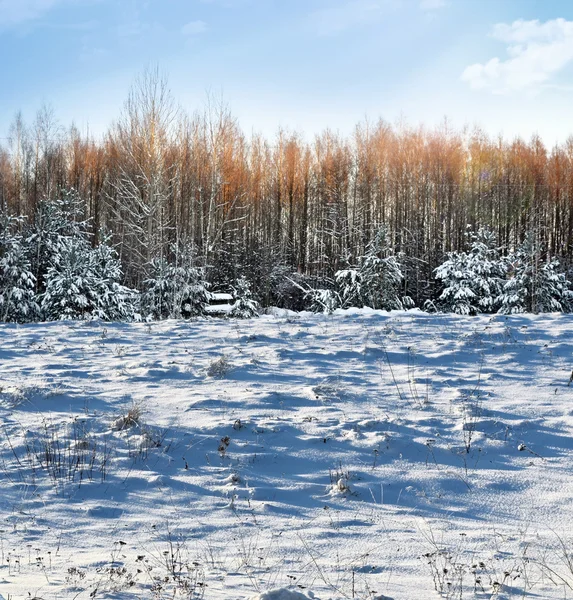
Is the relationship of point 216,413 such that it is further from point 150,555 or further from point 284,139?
point 284,139

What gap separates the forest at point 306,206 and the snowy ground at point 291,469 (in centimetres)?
1170

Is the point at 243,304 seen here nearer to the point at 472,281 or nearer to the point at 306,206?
the point at 472,281

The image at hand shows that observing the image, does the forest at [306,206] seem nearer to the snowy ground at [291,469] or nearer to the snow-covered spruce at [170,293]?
the snow-covered spruce at [170,293]

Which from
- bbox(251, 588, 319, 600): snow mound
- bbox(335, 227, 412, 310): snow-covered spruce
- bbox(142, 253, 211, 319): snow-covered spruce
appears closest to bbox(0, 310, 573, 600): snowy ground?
bbox(251, 588, 319, 600): snow mound

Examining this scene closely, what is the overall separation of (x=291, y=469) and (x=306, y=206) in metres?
33.0

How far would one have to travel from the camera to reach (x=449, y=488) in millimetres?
A: 4414

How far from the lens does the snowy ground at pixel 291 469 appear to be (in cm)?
313

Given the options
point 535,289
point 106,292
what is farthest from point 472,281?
point 106,292

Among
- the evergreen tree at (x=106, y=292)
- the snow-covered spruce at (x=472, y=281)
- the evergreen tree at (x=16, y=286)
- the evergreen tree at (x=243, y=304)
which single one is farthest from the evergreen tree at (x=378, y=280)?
the evergreen tree at (x=16, y=286)

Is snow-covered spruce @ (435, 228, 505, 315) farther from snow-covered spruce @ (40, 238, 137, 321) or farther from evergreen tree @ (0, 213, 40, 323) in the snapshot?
evergreen tree @ (0, 213, 40, 323)

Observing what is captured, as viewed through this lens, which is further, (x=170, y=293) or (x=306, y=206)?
(x=306, y=206)

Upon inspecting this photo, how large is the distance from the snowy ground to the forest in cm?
1170

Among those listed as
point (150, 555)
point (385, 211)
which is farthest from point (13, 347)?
point (385, 211)

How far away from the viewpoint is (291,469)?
483cm
